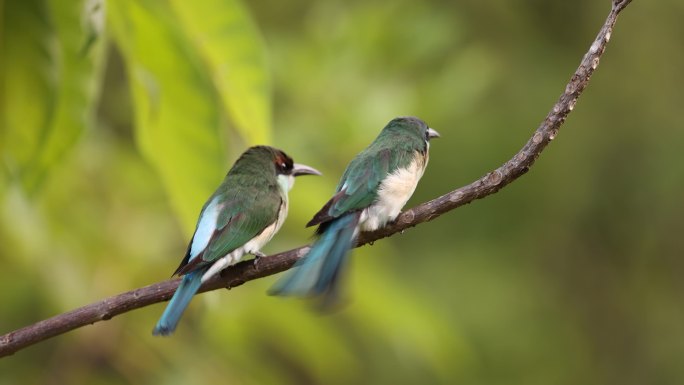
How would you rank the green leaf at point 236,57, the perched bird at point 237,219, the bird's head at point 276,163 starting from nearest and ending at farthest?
1. the perched bird at point 237,219
2. the green leaf at point 236,57
3. the bird's head at point 276,163

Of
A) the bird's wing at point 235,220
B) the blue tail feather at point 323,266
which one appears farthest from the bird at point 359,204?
the bird's wing at point 235,220

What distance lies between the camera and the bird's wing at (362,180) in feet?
6.58

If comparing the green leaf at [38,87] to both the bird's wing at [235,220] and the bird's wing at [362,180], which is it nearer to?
the bird's wing at [235,220]

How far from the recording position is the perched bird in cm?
186

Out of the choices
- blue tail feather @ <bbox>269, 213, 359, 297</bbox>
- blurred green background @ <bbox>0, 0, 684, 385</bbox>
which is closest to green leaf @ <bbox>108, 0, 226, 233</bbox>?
blurred green background @ <bbox>0, 0, 684, 385</bbox>

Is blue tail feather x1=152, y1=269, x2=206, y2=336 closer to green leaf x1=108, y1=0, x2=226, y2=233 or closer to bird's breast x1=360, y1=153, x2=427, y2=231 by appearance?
green leaf x1=108, y1=0, x2=226, y2=233

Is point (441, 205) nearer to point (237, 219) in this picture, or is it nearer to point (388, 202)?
point (388, 202)

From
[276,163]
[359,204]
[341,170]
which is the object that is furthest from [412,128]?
[341,170]

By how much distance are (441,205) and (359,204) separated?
0.38m

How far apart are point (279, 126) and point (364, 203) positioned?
176 centimetres

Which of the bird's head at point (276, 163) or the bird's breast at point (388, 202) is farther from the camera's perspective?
the bird's head at point (276, 163)

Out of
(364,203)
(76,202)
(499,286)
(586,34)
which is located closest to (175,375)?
(76,202)

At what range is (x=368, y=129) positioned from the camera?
3662 mm

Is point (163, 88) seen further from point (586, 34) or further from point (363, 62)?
point (586, 34)
